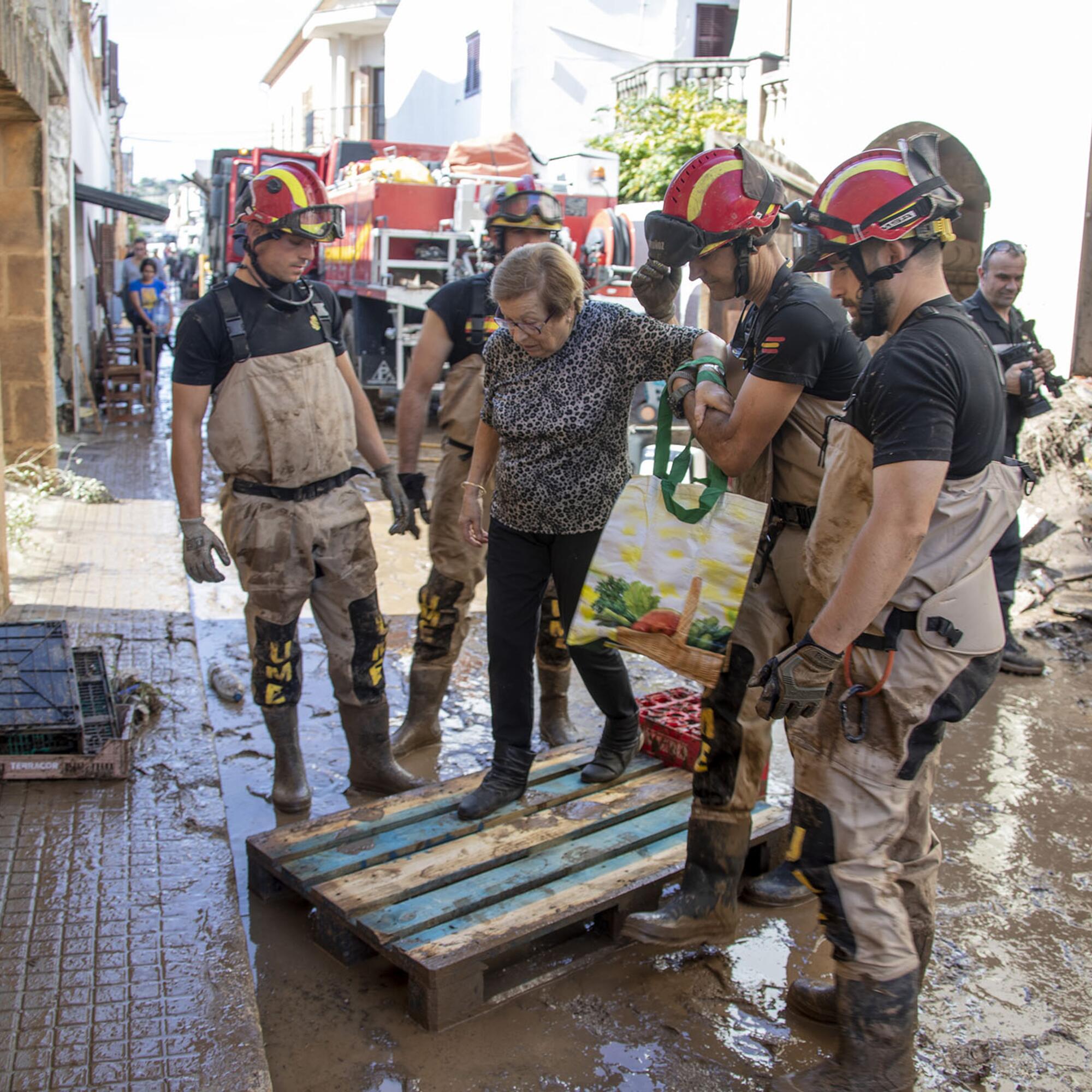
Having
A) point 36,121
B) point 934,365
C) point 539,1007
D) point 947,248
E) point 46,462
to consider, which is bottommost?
point 539,1007

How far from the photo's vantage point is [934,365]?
7.60 feet

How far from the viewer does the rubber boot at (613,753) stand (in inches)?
154

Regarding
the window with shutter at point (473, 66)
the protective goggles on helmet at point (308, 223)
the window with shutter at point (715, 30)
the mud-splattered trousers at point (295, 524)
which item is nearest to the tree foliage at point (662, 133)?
the window with shutter at point (715, 30)

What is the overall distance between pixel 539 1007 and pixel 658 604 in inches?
44.5

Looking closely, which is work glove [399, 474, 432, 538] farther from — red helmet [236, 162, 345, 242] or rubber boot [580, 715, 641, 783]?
rubber boot [580, 715, 641, 783]

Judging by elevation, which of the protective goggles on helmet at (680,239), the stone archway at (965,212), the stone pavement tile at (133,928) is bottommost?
the stone pavement tile at (133,928)

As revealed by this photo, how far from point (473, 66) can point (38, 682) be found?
851 inches

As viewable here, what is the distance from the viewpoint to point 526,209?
436 centimetres

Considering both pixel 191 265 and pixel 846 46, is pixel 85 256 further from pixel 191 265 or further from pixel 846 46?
pixel 191 265

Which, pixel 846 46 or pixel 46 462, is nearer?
pixel 46 462

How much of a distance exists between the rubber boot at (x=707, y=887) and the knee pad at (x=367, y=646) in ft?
4.67

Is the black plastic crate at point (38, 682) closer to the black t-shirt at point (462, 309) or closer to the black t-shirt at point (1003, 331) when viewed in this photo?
the black t-shirt at point (462, 309)

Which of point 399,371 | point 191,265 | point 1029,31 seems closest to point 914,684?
point 1029,31

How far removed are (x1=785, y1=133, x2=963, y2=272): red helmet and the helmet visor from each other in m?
1.95
